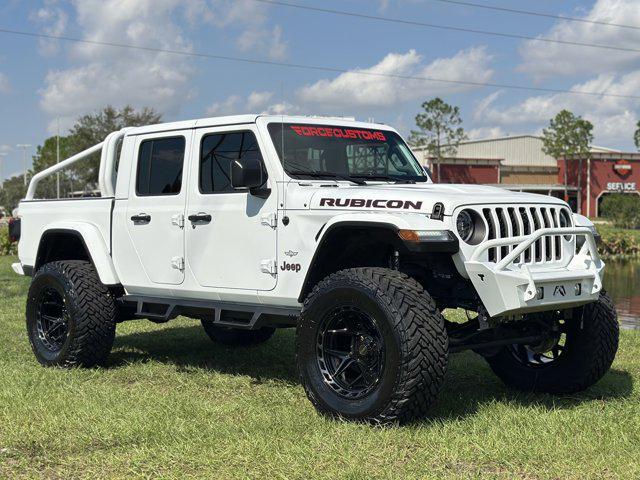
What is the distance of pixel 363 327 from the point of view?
5133 millimetres

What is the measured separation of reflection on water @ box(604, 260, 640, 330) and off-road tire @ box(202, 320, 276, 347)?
20.0ft

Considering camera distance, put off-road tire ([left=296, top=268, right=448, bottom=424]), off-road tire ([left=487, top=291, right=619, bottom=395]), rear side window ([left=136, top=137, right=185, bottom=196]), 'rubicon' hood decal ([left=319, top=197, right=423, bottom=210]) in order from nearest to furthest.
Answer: off-road tire ([left=296, top=268, right=448, bottom=424])
'rubicon' hood decal ([left=319, top=197, right=423, bottom=210])
off-road tire ([left=487, top=291, right=619, bottom=395])
rear side window ([left=136, top=137, right=185, bottom=196])

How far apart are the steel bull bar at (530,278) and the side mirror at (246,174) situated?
1646mm

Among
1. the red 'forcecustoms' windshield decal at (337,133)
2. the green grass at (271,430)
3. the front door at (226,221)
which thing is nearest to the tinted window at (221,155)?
the front door at (226,221)

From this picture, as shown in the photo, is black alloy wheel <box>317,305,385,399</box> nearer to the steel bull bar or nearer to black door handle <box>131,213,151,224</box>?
the steel bull bar

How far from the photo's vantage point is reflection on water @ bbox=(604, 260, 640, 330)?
13.2m

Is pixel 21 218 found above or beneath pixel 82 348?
above

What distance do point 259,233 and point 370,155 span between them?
121 cm

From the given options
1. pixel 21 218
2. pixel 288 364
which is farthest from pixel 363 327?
pixel 21 218

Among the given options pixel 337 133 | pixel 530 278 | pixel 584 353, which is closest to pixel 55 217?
pixel 337 133

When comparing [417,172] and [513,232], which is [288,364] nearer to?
[417,172]

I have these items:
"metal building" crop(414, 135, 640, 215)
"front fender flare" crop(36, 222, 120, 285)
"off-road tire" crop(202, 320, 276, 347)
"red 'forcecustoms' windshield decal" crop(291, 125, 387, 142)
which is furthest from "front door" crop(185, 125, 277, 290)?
"metal building" crop(414, 135, 640, 215)

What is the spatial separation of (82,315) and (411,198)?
10.7 ft

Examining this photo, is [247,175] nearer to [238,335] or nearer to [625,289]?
[238,335]
